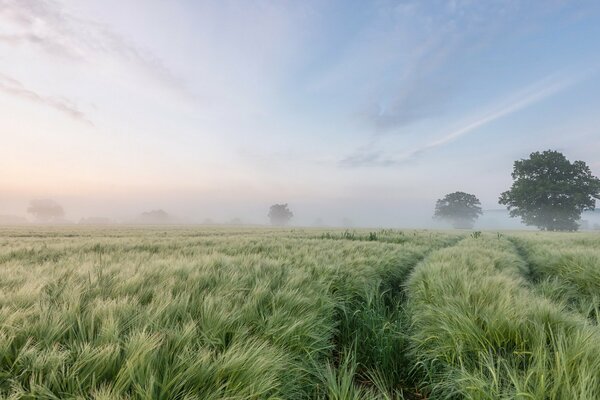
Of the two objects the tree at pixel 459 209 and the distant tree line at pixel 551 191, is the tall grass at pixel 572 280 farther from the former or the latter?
the tree at pixel 459 209

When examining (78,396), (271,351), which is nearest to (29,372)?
(78,396)

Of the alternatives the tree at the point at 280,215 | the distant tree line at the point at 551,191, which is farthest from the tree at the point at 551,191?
the tree at the point at 280,215

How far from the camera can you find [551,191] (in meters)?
54.8

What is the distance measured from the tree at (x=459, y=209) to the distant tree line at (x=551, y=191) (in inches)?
2139

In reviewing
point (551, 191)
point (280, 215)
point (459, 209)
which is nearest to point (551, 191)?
point (551, 191)

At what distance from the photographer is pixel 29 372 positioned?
1698mm

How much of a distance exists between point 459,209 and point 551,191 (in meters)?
62.1

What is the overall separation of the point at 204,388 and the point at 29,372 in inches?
39.6

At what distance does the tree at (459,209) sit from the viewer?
373 ft

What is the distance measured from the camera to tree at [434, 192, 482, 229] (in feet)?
373

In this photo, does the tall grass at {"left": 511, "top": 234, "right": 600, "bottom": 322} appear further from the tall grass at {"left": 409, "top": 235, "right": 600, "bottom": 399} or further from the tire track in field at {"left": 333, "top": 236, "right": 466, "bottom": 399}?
the tire track in field at {"left": 333, "top": 236, "right": 466, "bottom": 399}

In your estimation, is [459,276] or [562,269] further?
[562,269]

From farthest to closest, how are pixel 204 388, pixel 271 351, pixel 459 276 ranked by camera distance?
pixel 459 276 < pixel 271 351 < pixel 204 388

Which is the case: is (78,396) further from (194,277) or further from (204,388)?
(194,277)
